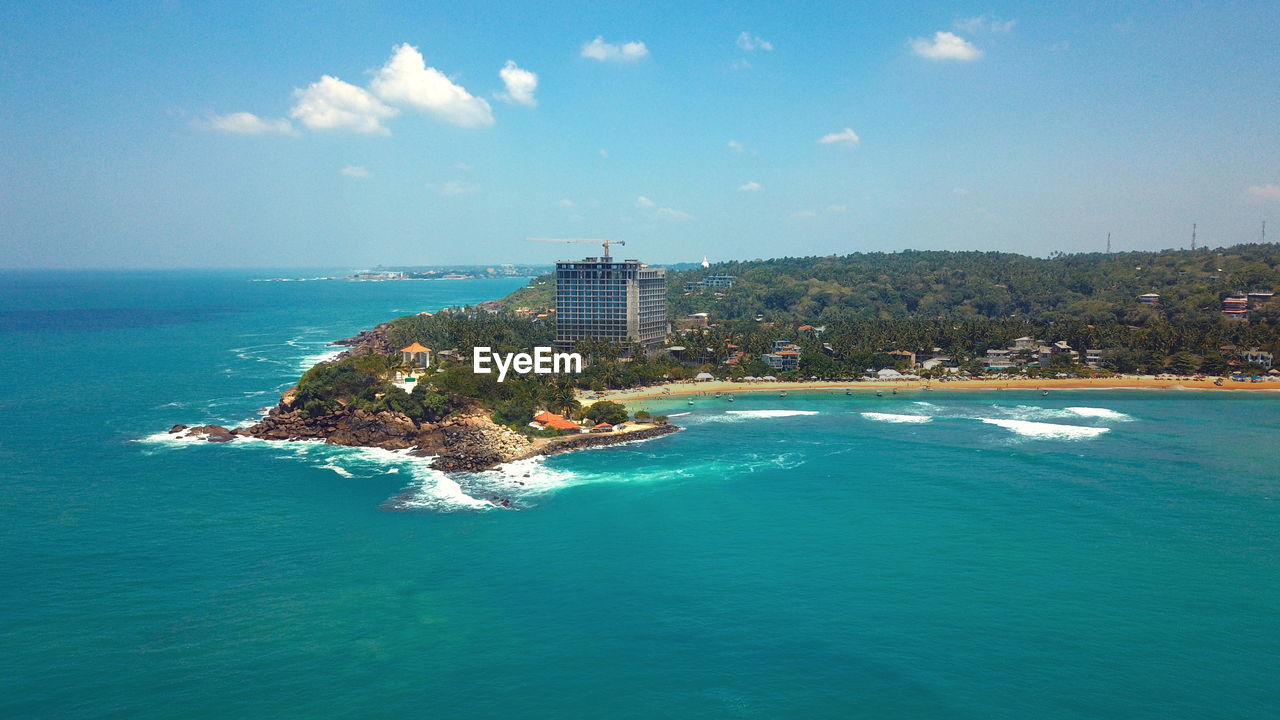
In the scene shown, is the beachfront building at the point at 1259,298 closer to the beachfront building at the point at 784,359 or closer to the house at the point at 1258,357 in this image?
the house at the point at 1258,357

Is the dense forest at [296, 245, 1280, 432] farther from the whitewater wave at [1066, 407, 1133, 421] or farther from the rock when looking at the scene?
the whitewater wave at [1066, 407, 1133, 421]

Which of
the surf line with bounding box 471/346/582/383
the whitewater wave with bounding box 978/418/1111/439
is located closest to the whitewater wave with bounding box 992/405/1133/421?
the whitewater wave with bounding box 978/418/1111/439

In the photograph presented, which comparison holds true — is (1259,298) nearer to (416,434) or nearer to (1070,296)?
(1070,296)

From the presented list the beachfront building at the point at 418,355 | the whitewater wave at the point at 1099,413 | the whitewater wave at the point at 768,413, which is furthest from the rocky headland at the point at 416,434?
the whitewater wave at the point at 1099,413

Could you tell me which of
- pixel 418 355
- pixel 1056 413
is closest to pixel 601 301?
pixel 418 355

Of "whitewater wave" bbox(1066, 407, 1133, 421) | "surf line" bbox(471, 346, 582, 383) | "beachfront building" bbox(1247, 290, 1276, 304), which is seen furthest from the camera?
"beachfront building" bbox(1247, 290, 1276, 304)
